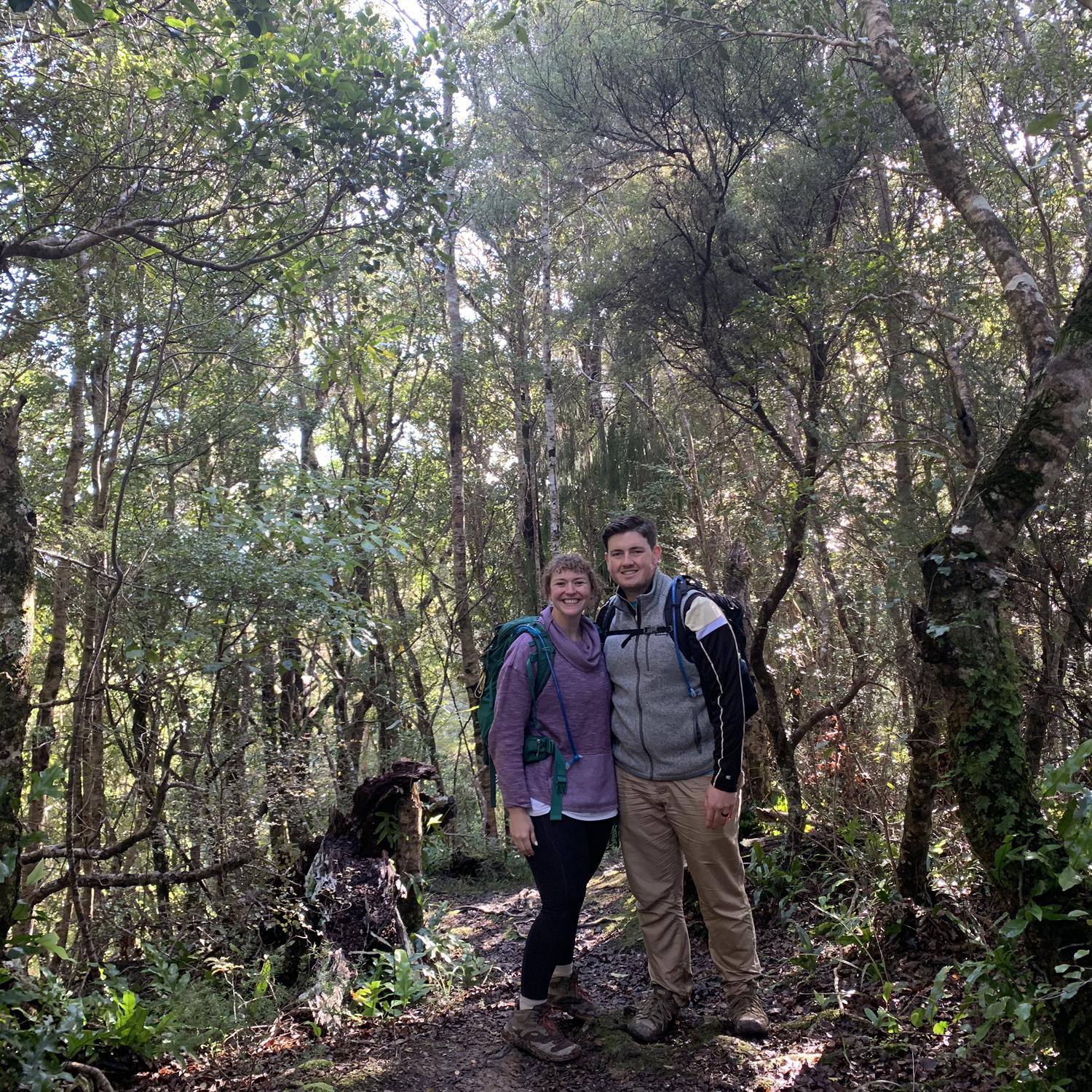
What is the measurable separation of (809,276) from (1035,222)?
6.96 feet

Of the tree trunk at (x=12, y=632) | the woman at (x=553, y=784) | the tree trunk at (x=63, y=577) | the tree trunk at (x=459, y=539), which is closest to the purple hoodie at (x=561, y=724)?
the woman at (x=553, y=784)

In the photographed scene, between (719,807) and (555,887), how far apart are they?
2.40 feet

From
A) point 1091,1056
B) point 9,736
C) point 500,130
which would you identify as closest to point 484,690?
point 9,736

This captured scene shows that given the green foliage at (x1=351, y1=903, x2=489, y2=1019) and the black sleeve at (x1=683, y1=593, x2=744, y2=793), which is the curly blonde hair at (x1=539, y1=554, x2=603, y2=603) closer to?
the black sleeve at (x1=683, y1=593, x2=744, y2=793)

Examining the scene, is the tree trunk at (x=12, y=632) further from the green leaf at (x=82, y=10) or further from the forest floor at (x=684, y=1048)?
the forest floor at (x=684, y=1048)

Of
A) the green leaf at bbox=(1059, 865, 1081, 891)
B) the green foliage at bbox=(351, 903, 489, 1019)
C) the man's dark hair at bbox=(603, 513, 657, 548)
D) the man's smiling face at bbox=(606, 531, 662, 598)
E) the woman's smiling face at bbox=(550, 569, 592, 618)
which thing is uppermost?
the man's dark hair at bbox=(603, 513, 657, 548)

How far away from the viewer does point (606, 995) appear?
4215 mm

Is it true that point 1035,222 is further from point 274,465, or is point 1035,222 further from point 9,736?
point 274,465

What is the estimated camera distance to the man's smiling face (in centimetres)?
342

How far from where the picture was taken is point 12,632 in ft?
8.98

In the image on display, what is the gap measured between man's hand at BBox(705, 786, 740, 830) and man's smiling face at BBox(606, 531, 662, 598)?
88 centimetres

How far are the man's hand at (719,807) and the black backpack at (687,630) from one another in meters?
0.31

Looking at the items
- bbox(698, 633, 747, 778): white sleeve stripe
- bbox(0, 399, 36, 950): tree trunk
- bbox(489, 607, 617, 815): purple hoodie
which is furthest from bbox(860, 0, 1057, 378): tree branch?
bbox(0, 399, 36, 950): tree trunk

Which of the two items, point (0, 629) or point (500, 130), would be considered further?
point (500, 130)
